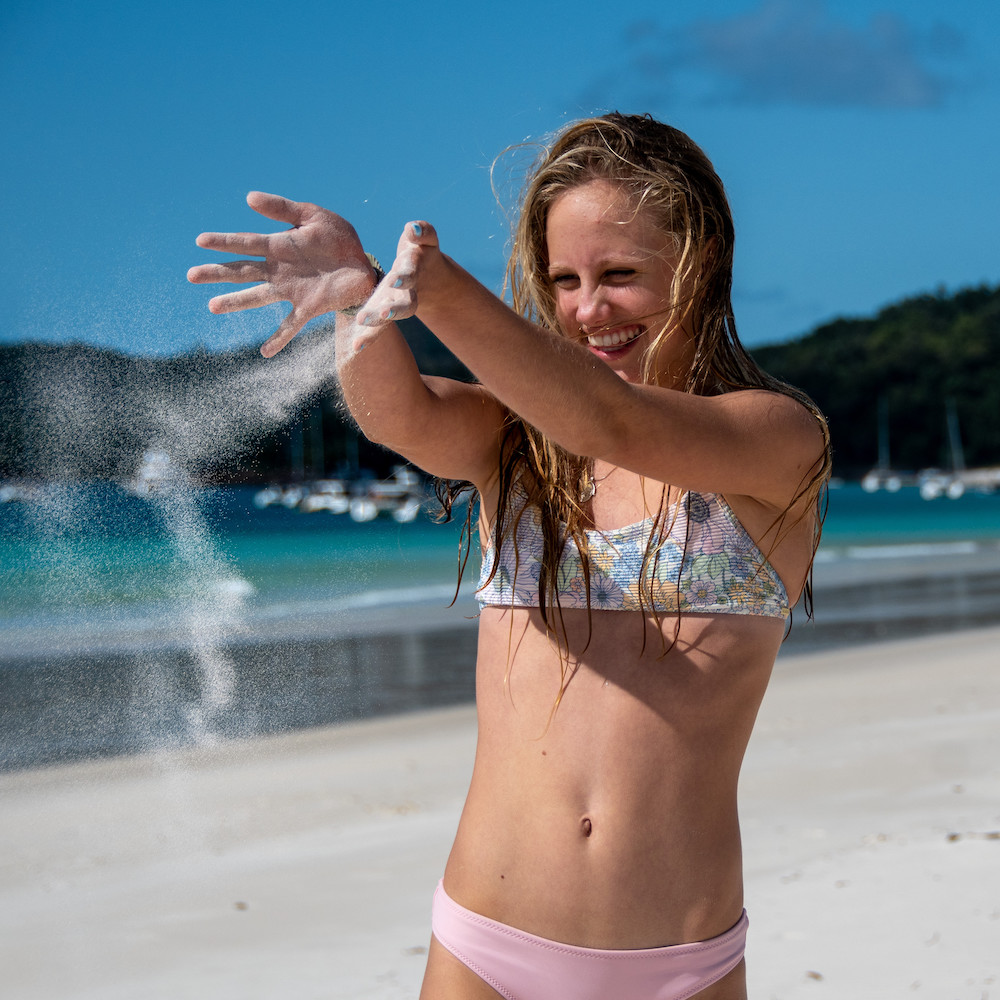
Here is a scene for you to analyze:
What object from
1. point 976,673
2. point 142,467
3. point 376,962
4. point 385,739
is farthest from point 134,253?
point 976,673

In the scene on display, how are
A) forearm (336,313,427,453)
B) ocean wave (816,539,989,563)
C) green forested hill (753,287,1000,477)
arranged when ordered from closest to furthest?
1. forearm (336,313,427,453)
2. ocean wave (816,539,989,563)
3. green forested hill (753,287,1000,477)

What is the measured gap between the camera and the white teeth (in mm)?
1939

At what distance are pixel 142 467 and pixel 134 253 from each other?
1.26ft

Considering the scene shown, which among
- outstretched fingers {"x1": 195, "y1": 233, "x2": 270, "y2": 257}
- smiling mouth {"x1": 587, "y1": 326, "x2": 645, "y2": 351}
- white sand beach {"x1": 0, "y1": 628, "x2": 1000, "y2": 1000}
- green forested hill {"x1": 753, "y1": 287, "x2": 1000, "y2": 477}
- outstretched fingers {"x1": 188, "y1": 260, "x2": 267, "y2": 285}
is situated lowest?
white sand beach {"x1": 0, "y1": 628, "x2": 1000, "y2": 1000}

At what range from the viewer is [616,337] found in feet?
6.38

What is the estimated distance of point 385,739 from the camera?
7359 millimetres

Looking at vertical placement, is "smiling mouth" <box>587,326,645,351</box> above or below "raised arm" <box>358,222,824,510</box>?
above

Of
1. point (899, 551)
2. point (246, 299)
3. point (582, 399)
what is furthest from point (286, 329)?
point (899, 551)

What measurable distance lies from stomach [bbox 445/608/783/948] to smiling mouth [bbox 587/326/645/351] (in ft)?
1.49

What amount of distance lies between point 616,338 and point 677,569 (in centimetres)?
41

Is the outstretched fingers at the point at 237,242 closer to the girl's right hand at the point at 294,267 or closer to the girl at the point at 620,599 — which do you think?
the girl's right hand at the point at 294,267

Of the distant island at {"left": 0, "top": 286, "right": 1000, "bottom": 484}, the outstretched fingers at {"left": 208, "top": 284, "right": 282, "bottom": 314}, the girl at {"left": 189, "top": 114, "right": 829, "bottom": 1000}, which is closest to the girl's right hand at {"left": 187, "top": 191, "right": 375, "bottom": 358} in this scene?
the outstretched fingers at {"left": 208, "top": 284, "right": 282, "bottom": 314}

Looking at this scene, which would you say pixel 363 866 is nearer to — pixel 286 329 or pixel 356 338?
pixel 286 329

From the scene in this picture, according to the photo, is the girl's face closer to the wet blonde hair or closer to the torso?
the wet blonde hair
